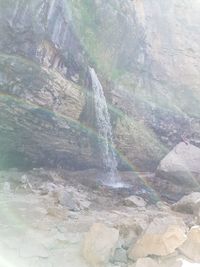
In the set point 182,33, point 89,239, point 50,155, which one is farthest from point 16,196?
point 182,33

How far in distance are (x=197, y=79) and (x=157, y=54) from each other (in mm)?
1606

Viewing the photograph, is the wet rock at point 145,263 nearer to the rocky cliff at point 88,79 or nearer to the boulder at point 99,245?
the boulder at point 99,245

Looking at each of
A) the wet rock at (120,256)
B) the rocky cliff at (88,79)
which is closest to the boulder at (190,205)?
the wet rock at (120,256)

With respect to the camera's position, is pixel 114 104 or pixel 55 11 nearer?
pixel 55 11

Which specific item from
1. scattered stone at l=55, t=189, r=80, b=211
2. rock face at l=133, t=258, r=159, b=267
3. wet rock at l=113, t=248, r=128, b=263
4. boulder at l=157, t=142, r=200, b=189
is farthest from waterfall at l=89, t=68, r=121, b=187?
rock face at l=133, t=258, r=159, b=267

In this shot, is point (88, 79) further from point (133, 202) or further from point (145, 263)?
point (145, 263)

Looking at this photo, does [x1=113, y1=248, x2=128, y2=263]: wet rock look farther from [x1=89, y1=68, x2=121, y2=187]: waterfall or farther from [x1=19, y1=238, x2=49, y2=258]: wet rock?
[x1=89, y1=68, x2=121, y2=187]: waterfall

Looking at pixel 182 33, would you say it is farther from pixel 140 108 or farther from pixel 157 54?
pixel 140 108

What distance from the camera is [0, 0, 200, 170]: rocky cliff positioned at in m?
8.77

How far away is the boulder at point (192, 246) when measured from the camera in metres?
5.68

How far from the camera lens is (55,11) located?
8.61 m

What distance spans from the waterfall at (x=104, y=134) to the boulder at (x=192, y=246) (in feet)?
18.0

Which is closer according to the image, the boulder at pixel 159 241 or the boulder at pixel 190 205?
the boulder at pixel 159 241

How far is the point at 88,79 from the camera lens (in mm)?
10242
